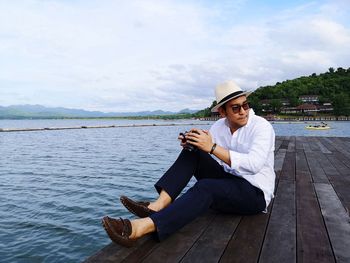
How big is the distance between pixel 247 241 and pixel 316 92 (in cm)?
14687

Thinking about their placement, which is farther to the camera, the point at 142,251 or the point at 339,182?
the point at 339,182

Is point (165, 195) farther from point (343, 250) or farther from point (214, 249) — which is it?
point (343, 250)

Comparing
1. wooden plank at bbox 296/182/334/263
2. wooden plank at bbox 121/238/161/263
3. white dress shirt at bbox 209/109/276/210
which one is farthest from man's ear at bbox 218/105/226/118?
wooden plank at bbox 121/238/161/263

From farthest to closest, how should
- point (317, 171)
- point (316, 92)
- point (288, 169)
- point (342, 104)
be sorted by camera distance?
point (316, 92)
point (342, 104)
point (288, 169)
point (317, 171)

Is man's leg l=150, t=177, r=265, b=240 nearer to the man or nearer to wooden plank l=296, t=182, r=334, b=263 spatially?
the man

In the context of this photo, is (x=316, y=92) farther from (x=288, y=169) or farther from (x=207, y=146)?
(x=207, y=146)

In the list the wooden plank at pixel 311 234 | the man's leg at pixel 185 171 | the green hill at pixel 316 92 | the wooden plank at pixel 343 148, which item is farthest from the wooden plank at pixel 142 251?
the green hill at pixel 316 92

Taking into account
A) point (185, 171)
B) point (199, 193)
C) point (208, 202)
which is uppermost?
point (185, 171)

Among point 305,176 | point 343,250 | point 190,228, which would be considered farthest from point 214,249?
point 305,176

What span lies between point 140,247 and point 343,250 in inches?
69.4

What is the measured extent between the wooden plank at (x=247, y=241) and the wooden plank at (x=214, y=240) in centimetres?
6

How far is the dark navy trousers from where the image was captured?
112 inches

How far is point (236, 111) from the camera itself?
3.41 metres

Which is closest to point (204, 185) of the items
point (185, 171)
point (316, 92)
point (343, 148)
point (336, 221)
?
point (185, 171)
